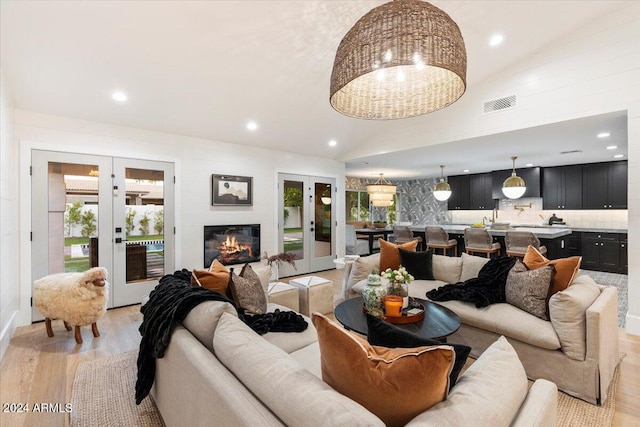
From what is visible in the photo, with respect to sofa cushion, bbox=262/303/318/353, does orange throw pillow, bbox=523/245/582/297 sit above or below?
above

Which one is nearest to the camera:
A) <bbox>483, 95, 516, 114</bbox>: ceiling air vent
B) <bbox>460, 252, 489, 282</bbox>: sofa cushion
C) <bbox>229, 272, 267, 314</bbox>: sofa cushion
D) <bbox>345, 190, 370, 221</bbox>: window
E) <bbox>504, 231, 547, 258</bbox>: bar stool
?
<bbox>229, 272, 267, 314</bbox>: sofa cushion

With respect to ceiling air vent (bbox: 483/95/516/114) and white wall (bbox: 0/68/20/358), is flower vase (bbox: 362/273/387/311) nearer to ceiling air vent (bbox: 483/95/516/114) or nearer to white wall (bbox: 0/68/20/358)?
ceiling air vent (bbox: 483/95/516/114)

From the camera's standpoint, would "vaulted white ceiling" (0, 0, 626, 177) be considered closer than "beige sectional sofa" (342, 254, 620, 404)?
No

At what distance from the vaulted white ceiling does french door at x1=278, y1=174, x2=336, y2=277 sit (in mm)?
1837

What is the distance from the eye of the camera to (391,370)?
0.99m

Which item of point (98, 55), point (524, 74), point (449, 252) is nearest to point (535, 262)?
point (524, 74)

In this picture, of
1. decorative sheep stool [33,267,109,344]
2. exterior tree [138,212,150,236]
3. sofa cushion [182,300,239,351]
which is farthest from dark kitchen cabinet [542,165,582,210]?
decorative sheep stool [33,267,109,344]

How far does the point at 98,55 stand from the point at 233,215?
2.95 m

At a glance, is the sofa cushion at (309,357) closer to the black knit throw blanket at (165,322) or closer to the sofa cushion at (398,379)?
the black knit throw blanket at (165,322)

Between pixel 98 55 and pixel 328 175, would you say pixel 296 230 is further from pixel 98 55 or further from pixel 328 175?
pixel 98 55

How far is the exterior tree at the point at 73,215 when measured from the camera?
3.91m

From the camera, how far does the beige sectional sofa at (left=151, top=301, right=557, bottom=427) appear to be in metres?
0.94

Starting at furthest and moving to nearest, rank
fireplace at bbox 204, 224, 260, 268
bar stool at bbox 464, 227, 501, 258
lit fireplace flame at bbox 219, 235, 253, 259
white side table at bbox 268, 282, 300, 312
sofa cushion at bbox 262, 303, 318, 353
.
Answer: bar stool at bbox 464, 227, 501, 258
lit fireplace flame at bbox 219, 235, 253, 259
fireplace at bbox 204, 224, 260, 268
white side table at bbox 268, 282, 300, 312
sofa cushion at bbox 262, 303, 318, 353

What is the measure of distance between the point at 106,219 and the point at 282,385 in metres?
4.15
